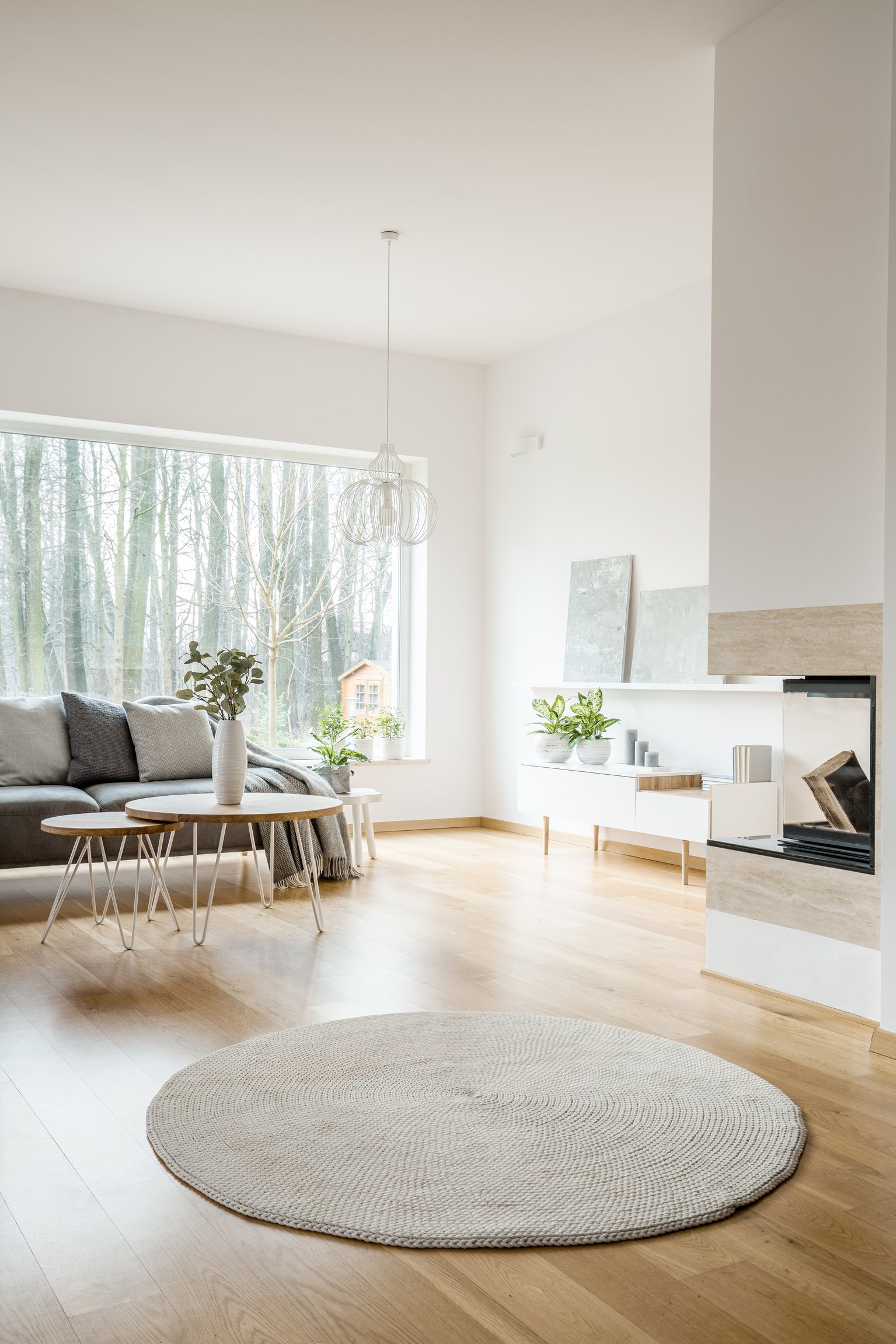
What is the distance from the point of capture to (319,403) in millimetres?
6926

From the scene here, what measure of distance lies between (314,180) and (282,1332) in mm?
4160

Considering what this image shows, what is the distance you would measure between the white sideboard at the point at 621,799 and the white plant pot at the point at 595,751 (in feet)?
0.12

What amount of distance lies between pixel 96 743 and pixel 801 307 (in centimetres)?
377

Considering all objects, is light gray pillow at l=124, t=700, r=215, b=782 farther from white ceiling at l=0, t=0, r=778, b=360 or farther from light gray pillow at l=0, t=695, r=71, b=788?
white ceiling at l=0, t=0, r=778, b=360

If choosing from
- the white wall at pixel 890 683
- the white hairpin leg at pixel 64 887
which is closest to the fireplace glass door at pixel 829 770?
the white wall at pixel 890 683

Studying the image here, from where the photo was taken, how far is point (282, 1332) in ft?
5.38

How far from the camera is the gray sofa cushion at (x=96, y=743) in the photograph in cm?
545

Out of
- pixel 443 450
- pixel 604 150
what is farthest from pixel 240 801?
pixel 443 450

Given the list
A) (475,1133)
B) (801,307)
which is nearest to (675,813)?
(801,307)

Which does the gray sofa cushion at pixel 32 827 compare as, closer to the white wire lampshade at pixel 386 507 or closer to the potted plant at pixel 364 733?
the white wire lampshade at pixel 386 507

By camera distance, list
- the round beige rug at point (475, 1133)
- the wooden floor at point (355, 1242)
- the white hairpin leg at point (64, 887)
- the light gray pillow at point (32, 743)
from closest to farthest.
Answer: the wooden floor at point (355, 1242) < the round beige rug at point (475, 1133) < the white hairpin leg at point (64, 887) < the light gray pillow at point (32, 743)

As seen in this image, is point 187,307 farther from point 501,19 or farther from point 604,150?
point 501,19

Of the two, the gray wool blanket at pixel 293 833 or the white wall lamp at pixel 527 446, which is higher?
the white wall lamp at pixel 527 446

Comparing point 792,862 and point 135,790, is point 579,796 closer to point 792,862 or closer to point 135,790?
point 135,790
